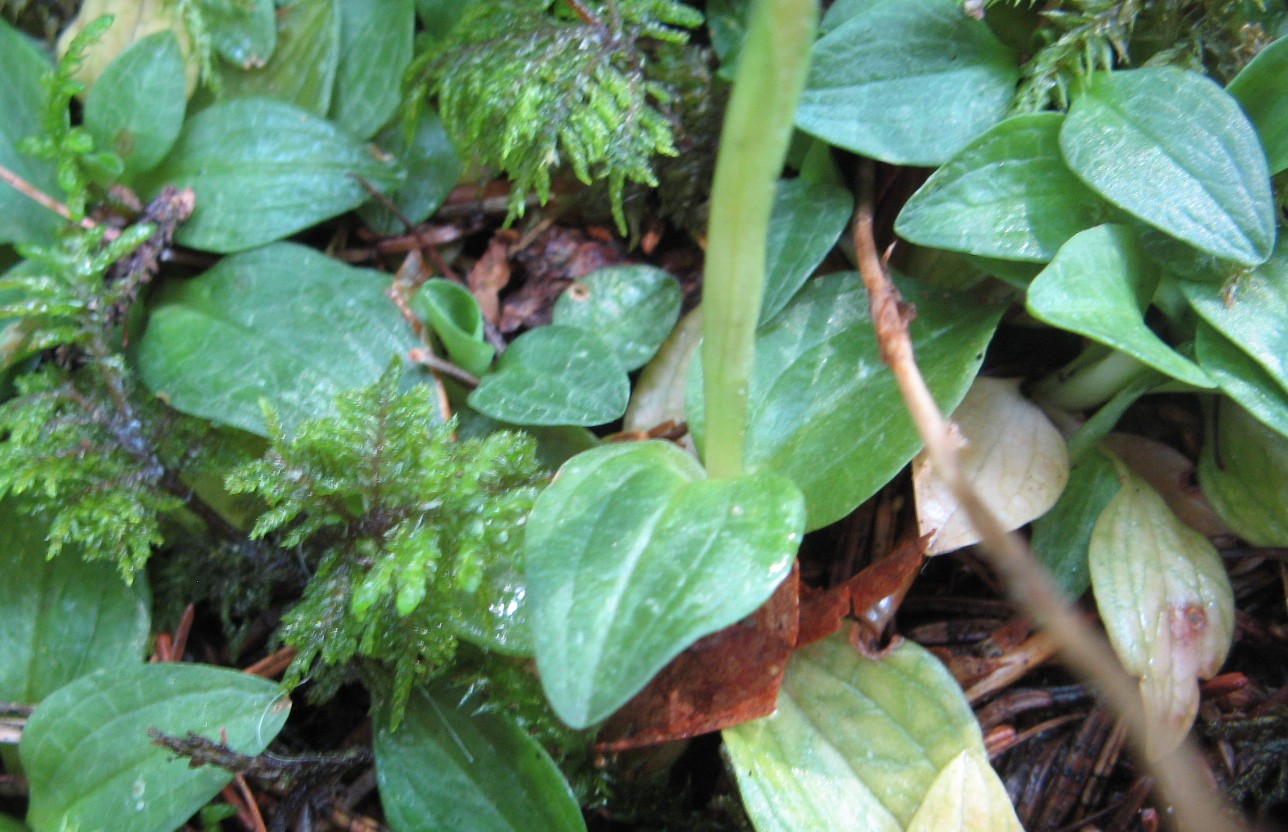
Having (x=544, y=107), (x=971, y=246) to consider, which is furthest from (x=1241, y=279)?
(x=544, y=107)

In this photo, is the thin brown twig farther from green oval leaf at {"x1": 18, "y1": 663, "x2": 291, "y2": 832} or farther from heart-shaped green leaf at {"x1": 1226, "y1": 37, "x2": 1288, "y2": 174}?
green oval leaf at {"x1": 18, "y1": 663, "x2": 291, "y2": 832}

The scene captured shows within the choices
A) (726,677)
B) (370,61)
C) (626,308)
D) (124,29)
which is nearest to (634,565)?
(726,677)

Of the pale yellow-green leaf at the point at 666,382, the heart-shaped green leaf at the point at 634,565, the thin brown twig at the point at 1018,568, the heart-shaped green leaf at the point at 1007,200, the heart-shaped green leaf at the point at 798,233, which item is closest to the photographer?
the thin brown twig at the point at 1018,568

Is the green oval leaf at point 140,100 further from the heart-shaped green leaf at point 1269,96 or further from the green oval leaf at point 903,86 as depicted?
the heart-shaped green leaf at point 1269,96

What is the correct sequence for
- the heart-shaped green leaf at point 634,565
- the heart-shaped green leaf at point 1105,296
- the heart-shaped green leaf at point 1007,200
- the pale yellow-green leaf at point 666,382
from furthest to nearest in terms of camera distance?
the pale yellow-green leaf at point 666,382
the heart-shaped green leaf at point 1007,200
the heart-shaped green leaf at point 1105,296
the heart-shaped green leaf at point 634,565

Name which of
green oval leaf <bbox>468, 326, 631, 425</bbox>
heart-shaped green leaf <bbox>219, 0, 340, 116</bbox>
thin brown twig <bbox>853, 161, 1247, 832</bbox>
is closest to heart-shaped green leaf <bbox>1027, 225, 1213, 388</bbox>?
thin brown twig <bbox>853, 161, 1247, 832</bbox>

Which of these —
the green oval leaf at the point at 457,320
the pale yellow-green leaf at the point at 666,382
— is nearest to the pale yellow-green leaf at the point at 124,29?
the green oval leaf at the point at 457,320

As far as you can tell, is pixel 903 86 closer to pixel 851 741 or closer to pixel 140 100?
pixel 851 741
